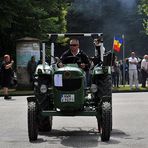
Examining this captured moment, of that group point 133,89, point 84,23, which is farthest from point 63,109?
point 84,23

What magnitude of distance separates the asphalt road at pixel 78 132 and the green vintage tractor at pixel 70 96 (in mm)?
330

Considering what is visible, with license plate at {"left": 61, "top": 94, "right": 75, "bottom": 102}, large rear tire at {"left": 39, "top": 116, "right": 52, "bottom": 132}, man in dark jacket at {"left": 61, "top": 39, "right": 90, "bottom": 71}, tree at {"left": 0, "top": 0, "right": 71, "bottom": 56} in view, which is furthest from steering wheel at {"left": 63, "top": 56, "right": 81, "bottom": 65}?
tree at {"left": 0, "top": 0, "right": 71, "bottom": 56}

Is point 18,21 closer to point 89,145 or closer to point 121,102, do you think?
point 121,102

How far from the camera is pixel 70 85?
10992 millimetres

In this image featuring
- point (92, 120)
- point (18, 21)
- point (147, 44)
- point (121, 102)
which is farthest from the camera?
point (147, 44)

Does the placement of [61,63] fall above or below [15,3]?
below

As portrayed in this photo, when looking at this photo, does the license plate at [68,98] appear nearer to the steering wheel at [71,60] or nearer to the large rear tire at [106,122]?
the large rear tire at [106,122]

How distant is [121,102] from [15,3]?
1435cm

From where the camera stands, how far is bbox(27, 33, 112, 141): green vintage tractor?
35.4 ft

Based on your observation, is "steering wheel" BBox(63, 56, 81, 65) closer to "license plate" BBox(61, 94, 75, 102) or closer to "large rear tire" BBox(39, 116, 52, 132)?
"license plate" BBox(61, 94, 75, 102)

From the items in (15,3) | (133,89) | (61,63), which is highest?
(15,3)

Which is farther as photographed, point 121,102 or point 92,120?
point 121,102

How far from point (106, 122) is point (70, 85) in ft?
3.13

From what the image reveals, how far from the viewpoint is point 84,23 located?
6034cm
